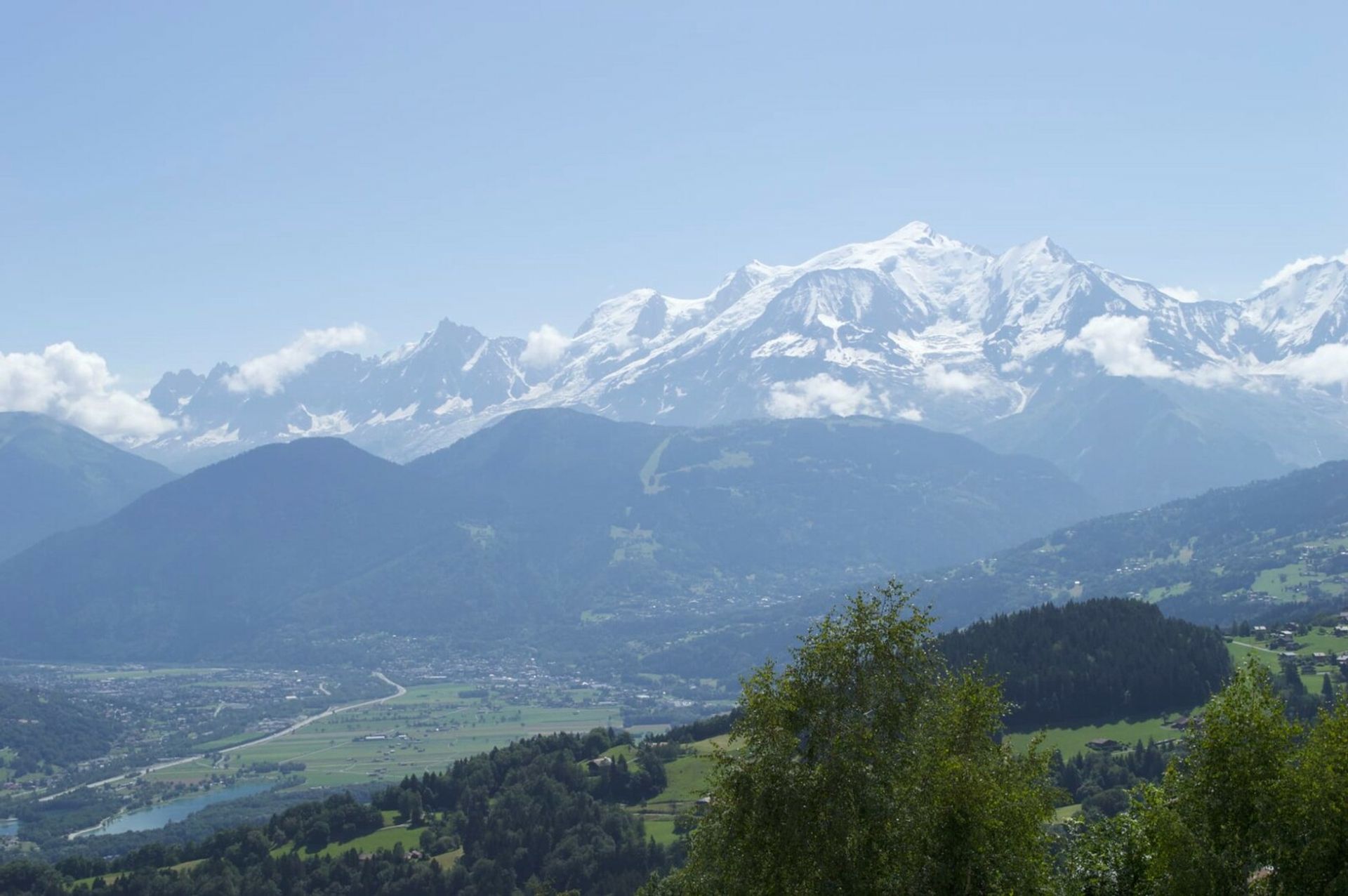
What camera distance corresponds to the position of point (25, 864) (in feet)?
416

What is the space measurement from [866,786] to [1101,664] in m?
116

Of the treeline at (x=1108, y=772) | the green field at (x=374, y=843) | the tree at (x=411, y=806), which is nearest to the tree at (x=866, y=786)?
the treeline at (x=1108, y=772)

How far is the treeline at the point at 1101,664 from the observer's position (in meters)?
133

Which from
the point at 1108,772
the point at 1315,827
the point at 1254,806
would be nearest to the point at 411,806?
the point at 1108,772

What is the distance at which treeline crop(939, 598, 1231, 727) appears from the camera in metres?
133

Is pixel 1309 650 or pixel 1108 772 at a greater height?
pixel 1309 650

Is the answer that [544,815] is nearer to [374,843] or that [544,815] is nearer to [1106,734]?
[374,843]

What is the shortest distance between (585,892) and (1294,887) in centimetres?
9286

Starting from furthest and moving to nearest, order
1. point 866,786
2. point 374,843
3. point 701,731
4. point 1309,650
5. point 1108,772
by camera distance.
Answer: point 701,731, point 1309,650, point 374,843, point 1108,772, point 866,786

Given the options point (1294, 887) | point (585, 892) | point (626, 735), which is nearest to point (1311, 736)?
point (1294, 887)

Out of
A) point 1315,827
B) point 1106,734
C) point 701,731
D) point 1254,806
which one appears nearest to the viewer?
point 1315,827

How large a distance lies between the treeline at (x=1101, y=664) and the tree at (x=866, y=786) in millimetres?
101037

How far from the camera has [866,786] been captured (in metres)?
31.1

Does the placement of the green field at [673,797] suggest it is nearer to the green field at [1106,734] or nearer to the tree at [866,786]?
the green field at [1106,734]
